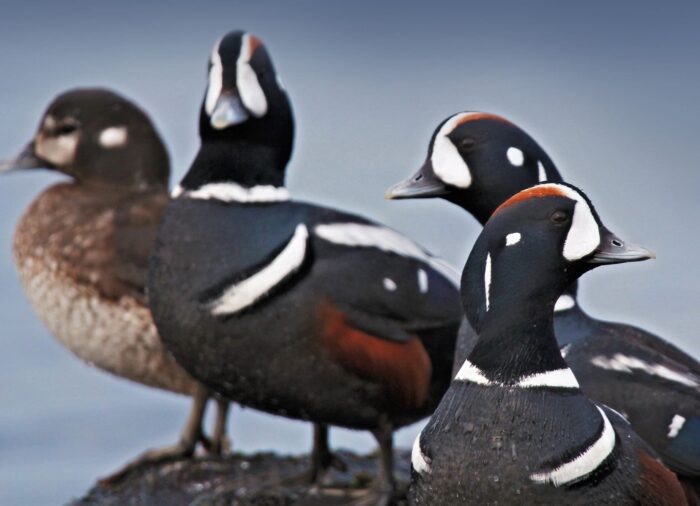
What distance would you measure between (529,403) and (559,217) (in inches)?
18.7

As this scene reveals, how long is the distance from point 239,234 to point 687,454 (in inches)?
78.7

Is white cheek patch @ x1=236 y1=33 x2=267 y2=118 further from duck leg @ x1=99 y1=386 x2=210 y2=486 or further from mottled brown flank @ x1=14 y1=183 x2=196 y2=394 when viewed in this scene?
duck leg @ x1=99 y1=386 x2=210 y2=486

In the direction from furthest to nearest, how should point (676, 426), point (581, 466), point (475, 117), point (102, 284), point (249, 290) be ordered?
point (102, 284)
point (249, 290)
point (475, 117)
point (676, 426)
point (581, 466)

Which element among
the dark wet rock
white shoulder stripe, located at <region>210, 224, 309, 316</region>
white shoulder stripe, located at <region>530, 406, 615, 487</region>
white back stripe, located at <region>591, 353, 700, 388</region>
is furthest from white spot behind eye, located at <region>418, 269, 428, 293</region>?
white shoulder stripe, located at <region>530, 406, 615, 487</region>

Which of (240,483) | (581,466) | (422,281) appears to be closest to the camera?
(581,466)

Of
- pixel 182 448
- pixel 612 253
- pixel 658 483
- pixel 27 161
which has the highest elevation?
pixel 612 253

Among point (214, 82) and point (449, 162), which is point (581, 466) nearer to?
point (449, 162)

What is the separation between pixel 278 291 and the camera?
246 inches

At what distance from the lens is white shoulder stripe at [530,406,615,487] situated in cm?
425

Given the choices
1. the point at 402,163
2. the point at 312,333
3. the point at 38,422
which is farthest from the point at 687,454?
the point at 402,163

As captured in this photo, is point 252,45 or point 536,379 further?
point 252,45

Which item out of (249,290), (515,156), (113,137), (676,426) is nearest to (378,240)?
(249,290)

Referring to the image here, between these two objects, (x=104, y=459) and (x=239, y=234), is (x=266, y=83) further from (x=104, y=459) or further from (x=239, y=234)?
(x=104, y=459)

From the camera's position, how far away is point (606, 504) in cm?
432
